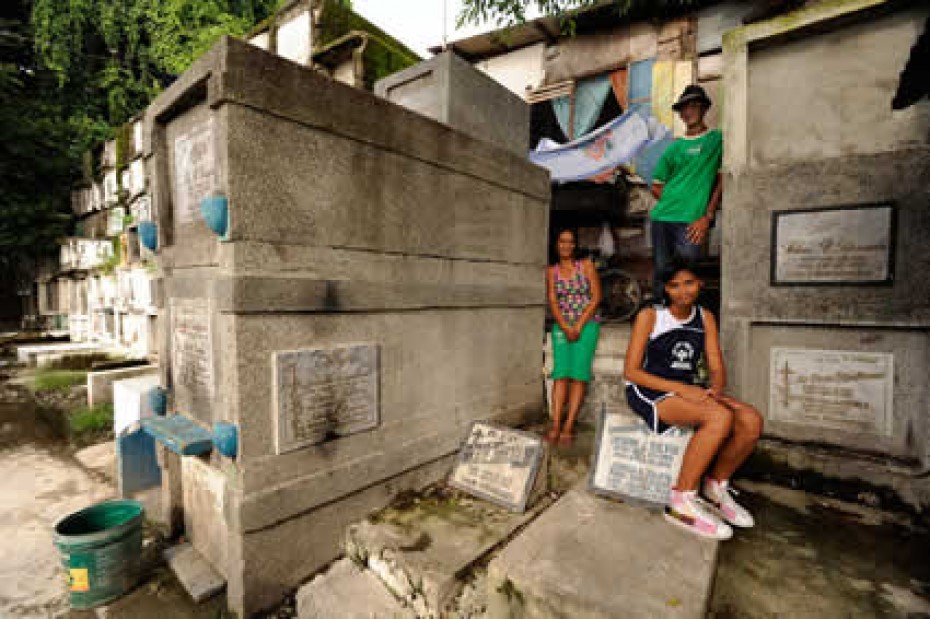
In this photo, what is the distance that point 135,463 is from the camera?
4.30 meters

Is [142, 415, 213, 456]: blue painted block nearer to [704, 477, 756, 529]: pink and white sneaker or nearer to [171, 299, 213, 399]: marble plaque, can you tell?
[171, 299, 213, 399]: marble plaque

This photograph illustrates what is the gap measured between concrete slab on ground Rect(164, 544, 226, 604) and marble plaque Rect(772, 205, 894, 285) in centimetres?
528

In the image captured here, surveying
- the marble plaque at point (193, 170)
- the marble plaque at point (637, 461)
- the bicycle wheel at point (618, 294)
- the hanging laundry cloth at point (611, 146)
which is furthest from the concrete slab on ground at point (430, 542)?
the hanging laundry cloth at point (611, 146)

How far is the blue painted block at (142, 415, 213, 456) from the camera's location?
2.76 metres

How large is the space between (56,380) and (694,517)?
12.5 m

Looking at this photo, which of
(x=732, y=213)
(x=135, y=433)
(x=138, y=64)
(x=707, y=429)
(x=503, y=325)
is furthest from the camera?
(x=138, y=64)

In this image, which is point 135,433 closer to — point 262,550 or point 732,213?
point 262,550

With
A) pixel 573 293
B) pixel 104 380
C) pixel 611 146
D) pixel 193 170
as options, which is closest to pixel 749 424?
pixel 573 293

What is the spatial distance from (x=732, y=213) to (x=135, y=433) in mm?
6530

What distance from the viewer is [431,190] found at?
11.9 feet

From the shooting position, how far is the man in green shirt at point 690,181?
4.14 metres

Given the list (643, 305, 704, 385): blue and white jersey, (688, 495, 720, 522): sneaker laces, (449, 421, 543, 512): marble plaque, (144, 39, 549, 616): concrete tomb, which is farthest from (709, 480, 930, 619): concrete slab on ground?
(144, 39, 549, 616): concrete tomb

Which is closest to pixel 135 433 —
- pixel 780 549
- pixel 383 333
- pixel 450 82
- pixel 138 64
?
pixel 383 333

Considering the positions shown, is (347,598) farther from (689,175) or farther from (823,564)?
(689,175)
